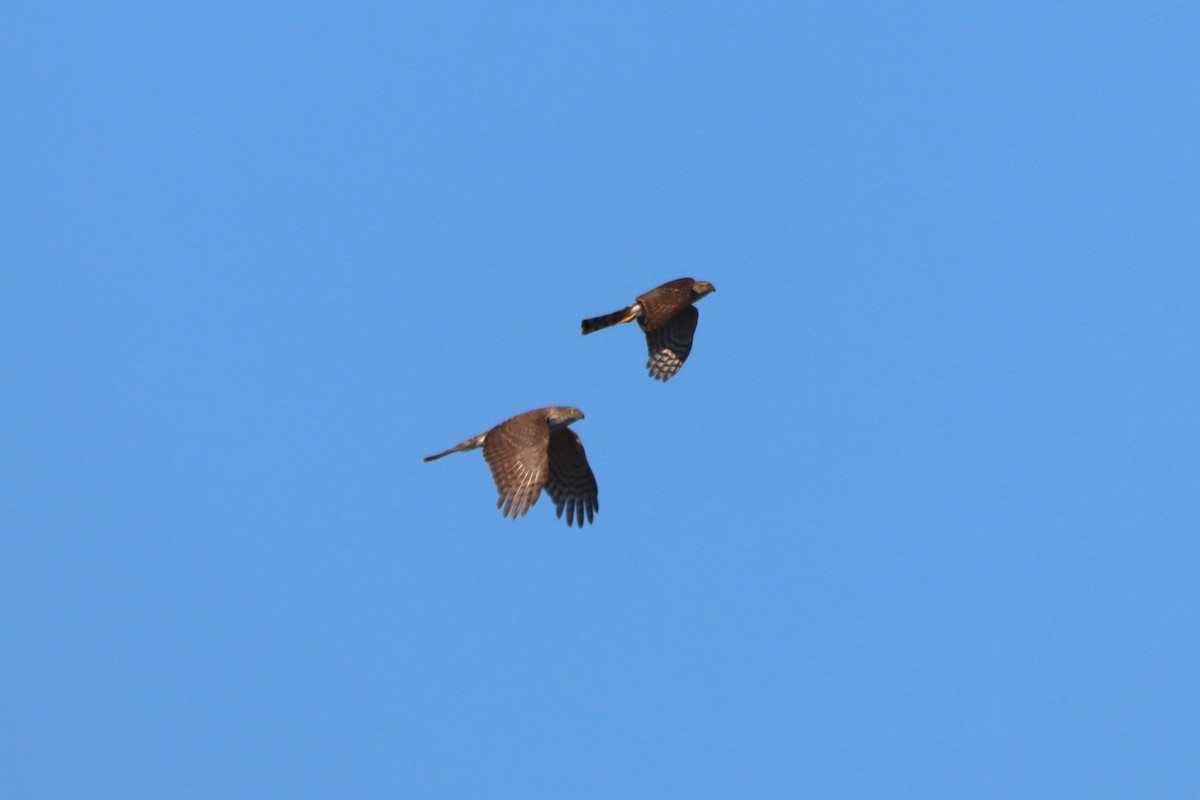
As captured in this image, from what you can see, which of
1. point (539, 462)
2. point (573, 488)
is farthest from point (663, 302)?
point (539, 462)

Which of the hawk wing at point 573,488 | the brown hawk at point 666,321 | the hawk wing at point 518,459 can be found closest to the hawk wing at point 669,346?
the brown hawk at point 666,321

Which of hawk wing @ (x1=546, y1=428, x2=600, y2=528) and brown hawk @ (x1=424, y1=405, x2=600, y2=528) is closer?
brown hawk @ (x1=424, y1=405, x2=600, y2=528)

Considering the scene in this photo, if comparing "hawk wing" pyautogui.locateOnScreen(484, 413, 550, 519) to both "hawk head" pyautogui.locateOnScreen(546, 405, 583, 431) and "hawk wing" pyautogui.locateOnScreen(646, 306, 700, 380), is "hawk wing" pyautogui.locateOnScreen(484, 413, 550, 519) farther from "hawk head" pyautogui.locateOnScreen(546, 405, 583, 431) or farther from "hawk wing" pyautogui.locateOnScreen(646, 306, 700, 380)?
"hawk wing" pyautogui.locateOnScreen(646, 306, 700, 380)

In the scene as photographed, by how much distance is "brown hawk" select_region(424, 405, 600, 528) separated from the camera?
74.6 feet

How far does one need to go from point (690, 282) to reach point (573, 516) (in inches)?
172

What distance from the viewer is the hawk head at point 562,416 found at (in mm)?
23984

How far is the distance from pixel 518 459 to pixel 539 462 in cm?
31

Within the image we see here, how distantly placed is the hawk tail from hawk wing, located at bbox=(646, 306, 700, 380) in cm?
44

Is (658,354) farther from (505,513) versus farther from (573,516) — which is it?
(505,513)

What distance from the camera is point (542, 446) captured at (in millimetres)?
23234

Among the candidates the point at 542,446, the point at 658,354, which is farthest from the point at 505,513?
the point at 658,354

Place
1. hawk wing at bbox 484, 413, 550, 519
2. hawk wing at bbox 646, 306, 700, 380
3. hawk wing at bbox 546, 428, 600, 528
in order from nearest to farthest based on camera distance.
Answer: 1. hawk wing at bbox 484, 413, 550, 519
2. hawk wing at bbox 546, 428, 600, 528
3. hawk wing at bbox 646, 306, 700, 380

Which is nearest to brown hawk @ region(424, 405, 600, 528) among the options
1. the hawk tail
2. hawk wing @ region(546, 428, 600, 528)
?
hawk wing @ region(546, 428, 600, 528)

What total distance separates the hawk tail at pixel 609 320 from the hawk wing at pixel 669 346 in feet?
1.46
